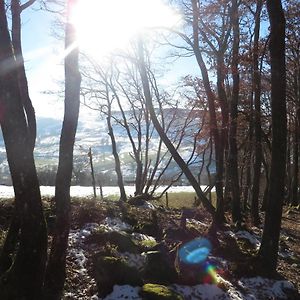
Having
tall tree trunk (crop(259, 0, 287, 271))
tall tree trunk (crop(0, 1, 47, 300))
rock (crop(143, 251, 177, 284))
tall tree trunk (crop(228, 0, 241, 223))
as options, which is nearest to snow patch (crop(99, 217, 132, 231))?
rock (crop(143, 251, 177, 284))

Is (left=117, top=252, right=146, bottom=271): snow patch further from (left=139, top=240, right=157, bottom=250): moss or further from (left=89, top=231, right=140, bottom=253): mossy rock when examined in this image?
(left=139, top=240, right=157, bottom=250): moss

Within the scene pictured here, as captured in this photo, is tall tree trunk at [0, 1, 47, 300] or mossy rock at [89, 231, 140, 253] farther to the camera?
mossy rock at [89, 231, 140, 253]

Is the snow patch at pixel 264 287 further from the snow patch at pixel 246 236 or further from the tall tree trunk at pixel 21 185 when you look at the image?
the tall tree trunk at pixel 21 185

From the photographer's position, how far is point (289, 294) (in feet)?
31.1

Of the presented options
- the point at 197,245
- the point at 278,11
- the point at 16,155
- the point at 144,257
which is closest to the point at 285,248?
the point at 197,245

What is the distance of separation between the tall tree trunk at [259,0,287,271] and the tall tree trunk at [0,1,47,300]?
5.87 metres

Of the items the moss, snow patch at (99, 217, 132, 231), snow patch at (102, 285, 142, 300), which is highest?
snow patch at (99, 217, 132, 231)

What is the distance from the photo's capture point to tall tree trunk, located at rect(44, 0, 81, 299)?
752cm

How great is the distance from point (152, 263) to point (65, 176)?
269 centimetres

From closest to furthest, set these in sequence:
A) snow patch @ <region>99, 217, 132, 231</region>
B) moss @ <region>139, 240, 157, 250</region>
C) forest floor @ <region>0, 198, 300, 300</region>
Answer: forest floor @ <region>0, 198, 300, 300</region> → moss @ <region>139, 240, 157, 250</region> → snow patch @ <region>99, 217, 132, 231</region>

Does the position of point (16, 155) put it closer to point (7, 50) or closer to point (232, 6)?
point (7, 50)

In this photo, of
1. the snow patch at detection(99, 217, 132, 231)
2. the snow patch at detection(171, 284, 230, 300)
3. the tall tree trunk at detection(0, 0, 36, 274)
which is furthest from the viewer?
the snow patch at detection(99, 217, 132, 231)

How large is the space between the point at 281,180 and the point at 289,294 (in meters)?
2.60

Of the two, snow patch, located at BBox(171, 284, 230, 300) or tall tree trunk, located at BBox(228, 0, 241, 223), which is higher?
tall tree trunk, located at BBox(228, 0, 241, 223)
